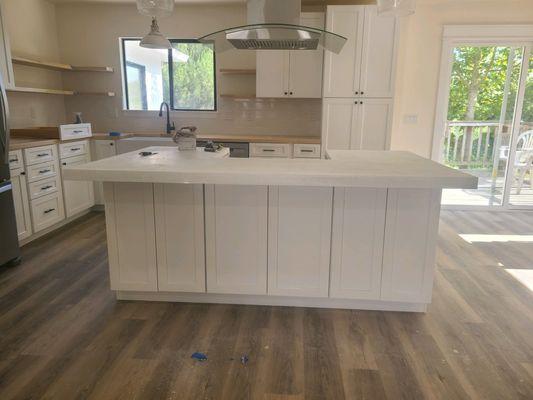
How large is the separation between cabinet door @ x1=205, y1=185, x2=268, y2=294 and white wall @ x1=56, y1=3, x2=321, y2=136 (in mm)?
2822

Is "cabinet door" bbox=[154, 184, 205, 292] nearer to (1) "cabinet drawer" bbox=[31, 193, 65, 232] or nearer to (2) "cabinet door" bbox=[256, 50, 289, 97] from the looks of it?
(1) "cabinet drawer" bbox=[31, 193, 65, 232]

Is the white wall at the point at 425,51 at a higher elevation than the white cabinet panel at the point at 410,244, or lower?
higher

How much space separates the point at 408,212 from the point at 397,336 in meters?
0.72

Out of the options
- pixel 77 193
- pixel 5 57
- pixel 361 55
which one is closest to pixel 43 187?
pixel 77 193

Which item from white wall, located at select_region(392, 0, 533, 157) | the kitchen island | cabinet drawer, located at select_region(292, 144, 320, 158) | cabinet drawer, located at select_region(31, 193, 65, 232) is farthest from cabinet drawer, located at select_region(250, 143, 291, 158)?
cabinet drawer, located at select_region(31, 193, 65, 232)

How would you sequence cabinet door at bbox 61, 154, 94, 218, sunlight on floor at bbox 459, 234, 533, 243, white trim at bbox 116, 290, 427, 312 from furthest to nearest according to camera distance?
cabinet door at bbox 61, 154, 94, 218, sunlight on floor at bbox 459, 234, 533, 243, white trim at bbox 116, 290, 427, 312

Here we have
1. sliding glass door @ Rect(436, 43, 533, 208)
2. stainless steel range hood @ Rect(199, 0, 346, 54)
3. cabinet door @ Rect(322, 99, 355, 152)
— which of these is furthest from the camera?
sliding glass door @ Rect(436, 43, 533, 208)

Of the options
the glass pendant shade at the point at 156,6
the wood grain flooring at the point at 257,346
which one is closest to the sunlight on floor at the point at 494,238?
the wood grain flooring at the point at 257,346

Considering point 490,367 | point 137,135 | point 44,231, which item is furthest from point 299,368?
point 137,135

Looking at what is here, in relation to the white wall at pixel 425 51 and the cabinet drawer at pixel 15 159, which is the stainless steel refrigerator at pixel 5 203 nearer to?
the cabinet drawer at pixel 15 159

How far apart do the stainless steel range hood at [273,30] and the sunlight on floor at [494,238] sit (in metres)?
2.58

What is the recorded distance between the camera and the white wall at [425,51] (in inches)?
171

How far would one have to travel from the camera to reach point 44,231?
3.77 m

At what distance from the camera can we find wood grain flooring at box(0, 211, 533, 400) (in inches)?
68.5
